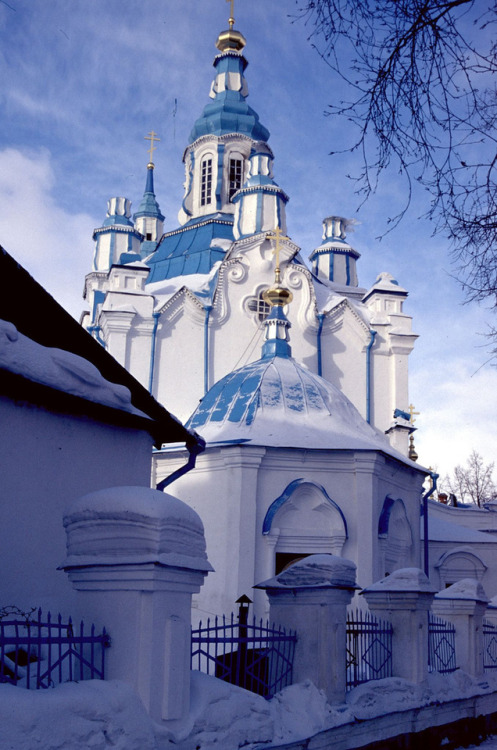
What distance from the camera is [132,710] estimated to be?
4.46 m

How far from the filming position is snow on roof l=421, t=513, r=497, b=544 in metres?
20.0

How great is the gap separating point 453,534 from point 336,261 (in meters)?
9.01

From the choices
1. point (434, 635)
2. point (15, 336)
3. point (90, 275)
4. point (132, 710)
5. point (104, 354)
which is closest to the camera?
point (132, 710)

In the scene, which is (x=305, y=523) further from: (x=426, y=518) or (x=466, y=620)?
(x=426, y=518)

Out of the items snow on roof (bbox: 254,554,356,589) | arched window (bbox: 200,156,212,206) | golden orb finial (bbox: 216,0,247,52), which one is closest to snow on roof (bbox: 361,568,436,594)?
snow on roof (bbox: 254,554,356,589)

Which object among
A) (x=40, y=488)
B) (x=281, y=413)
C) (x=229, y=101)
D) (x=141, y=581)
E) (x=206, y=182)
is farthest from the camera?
(x=229, y=101)

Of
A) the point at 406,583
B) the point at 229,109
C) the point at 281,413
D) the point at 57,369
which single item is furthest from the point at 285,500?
the point at 229,109

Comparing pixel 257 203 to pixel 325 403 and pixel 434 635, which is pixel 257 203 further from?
pixel 434 635

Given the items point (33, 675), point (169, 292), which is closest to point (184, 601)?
point (33, 675)

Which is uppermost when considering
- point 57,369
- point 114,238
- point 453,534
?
point 114,238

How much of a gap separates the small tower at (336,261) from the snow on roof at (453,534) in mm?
7707

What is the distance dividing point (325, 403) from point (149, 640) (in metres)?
10.2

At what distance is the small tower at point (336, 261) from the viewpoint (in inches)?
1009

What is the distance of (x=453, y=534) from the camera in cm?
2028
